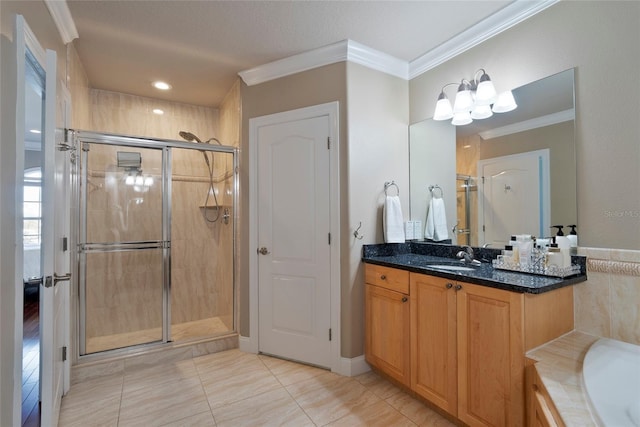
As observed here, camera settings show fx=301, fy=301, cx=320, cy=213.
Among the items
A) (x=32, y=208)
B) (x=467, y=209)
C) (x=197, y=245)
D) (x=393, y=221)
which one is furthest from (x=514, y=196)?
(x=197, y=245)

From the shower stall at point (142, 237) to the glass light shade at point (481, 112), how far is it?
Result: 2138 mm

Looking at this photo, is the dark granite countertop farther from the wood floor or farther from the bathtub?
the wood floor

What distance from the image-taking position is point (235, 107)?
3.08 metres

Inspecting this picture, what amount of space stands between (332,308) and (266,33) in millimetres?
2153

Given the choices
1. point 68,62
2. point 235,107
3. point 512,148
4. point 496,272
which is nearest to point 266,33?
point 235,107

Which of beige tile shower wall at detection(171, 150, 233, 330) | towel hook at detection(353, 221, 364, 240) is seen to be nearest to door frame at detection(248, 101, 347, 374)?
towel hook at detection(353, 221, 364, 240)

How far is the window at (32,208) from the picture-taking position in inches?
48.0

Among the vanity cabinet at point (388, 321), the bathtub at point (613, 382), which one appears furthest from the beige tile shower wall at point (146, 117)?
the bathtub at point (613, 382)

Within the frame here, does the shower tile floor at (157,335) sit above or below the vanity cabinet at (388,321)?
below

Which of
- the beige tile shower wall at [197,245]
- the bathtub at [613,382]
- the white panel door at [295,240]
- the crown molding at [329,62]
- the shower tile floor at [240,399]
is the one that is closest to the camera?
the bathtub at [613,382]

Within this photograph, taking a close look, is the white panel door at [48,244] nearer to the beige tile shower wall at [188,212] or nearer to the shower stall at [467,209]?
the beige tile shower wall at [188,212]

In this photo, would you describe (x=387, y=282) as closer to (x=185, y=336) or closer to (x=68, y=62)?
(x=185, y=336)

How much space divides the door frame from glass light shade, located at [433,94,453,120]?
31.1 inches

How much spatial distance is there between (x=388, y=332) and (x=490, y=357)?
2.43ft
